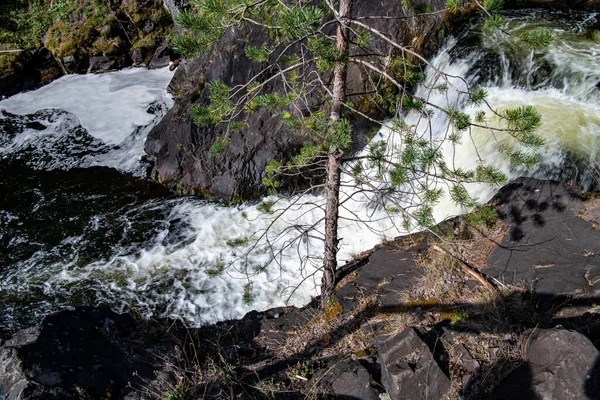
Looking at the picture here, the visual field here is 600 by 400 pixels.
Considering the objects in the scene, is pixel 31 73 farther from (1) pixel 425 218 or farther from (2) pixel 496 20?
(2) pixel 496 20

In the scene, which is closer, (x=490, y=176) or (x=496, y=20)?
(x=496, y=20)

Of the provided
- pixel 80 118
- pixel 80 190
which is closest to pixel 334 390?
pixel 80 190

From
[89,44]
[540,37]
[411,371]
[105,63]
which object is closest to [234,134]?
[411,371]

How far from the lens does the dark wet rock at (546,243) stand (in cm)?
436

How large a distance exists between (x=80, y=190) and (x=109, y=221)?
151 cm

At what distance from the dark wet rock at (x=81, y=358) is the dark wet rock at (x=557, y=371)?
330cm

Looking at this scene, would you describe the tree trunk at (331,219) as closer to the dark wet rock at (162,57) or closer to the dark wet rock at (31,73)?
the dark wet rock at (162,57)

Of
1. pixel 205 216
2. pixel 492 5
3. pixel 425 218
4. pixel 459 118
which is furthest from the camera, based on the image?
pixel 205 216

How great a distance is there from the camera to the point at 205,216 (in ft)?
26.8

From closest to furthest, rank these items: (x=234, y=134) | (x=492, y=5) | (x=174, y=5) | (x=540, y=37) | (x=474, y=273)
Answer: (x=492, y=5) → (x=540, y=37) → (x=474, y=273) → (x=234, y=134) → (x=174, y=5)

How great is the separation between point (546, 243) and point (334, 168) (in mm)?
2717

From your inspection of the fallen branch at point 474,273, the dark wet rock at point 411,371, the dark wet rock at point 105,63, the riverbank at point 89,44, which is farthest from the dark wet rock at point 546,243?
the dark wet rock at point 105,63

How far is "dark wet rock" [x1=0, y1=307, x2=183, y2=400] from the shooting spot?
159 inches

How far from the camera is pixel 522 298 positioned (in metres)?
4.36
